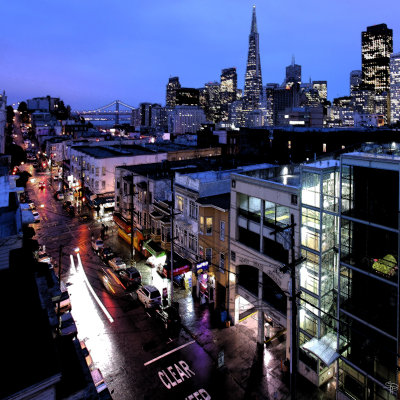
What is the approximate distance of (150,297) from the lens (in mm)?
30828

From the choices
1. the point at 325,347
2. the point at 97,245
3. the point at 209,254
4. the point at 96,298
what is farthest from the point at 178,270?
the point at 97,245

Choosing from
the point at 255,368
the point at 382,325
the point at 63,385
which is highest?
the point at 63,385

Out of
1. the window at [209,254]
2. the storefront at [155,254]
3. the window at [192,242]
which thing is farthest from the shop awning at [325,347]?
the storefront at [155,254]

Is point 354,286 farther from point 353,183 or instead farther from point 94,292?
point 94,292

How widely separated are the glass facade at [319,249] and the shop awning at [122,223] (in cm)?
3109

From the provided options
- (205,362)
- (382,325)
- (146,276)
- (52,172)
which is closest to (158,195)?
(146,276)

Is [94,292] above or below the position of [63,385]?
below

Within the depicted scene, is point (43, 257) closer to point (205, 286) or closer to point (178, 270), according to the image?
point (178, 270)

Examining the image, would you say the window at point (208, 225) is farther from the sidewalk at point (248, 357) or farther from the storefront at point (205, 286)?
the sidewalk at point (248, 357)

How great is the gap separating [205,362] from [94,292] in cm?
1534

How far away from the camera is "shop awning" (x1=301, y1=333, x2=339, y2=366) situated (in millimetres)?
20094

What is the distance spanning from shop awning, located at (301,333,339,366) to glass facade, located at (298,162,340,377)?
14cm

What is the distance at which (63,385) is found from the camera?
11.4 m

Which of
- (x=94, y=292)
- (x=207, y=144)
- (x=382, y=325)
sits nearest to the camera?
(x=382, y=325)
